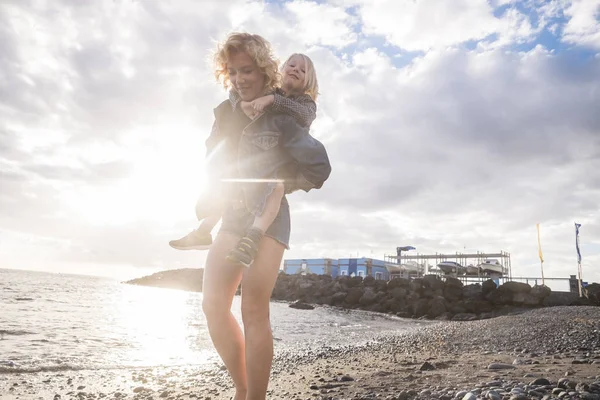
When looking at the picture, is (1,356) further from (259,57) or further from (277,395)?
(259,57)

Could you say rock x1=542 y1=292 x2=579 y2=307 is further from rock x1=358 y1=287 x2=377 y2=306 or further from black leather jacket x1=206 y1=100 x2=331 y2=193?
black leather jacket x1=206 y1=100 x2=331 y2=193

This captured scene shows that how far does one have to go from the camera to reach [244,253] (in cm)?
228

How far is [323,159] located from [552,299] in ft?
95.4

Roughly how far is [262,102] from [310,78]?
0.48 meters

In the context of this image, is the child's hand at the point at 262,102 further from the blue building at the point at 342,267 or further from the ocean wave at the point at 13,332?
the blue building at the point at 342,267

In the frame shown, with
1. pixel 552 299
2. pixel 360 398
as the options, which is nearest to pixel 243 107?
pixel 360 398

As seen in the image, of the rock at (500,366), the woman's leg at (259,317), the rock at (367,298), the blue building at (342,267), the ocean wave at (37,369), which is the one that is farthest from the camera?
the blue building at (342,267)

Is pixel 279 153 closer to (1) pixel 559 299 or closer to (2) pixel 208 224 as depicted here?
(2) pixel 208 224

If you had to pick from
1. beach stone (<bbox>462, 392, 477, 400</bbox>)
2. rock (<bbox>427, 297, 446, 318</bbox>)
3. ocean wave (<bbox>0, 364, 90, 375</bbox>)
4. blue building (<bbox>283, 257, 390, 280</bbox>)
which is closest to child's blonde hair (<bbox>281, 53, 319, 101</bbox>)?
beach stone (<bbox>462, 392, 477, 400</bbox>)

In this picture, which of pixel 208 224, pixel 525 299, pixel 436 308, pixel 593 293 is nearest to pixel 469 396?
pixel 208 224

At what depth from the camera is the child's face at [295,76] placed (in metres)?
2.80

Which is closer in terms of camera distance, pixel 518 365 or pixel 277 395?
pixel 277 395

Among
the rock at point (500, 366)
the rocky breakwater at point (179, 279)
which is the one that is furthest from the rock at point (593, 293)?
the rocky breakwater at point (179, 279)

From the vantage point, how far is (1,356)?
7766mm
